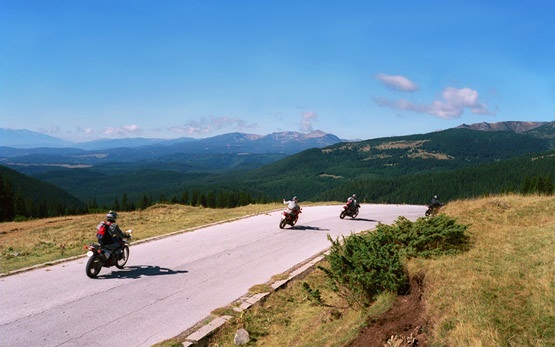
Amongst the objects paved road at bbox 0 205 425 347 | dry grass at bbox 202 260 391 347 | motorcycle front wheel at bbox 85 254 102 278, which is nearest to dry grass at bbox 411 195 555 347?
dry grass at bbox 202 260 391 347

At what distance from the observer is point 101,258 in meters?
12.1

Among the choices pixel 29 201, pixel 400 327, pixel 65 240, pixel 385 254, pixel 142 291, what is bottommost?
pixel 29 201

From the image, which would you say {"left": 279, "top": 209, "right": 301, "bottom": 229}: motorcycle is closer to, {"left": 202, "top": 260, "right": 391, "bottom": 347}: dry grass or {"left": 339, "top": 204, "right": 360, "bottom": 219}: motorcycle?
{"left": 339, "top": 204, "right": 360, "bottom": 219}: motorcycle

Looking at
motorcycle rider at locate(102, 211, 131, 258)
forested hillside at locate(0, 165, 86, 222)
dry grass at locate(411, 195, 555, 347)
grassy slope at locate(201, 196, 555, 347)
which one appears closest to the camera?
dry grass at locate(411, 195, 555, 347)

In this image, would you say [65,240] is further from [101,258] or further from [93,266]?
[93,266]

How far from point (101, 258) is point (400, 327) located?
1009 cm

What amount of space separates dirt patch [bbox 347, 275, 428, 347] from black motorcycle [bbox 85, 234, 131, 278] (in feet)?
30.3

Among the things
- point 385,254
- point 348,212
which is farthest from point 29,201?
point 385,254

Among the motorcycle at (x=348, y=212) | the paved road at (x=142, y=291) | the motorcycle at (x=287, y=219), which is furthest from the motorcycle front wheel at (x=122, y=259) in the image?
the motorcycle at (x=348, y=212)

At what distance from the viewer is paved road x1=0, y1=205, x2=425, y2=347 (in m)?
8.11

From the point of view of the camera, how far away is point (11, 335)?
776 cm

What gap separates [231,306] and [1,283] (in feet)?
23.5

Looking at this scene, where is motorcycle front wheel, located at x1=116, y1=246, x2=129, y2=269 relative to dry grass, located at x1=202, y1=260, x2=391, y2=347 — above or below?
above

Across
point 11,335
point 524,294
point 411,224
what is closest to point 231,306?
point 11,335
